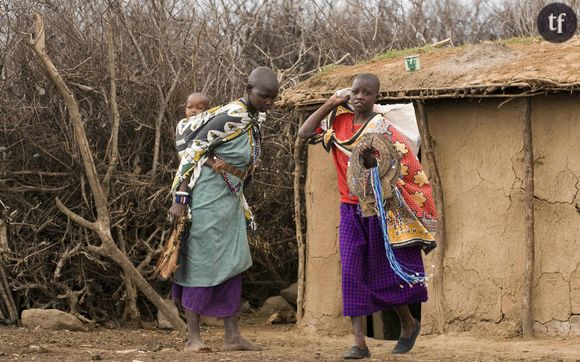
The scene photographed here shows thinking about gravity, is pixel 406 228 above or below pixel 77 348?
above

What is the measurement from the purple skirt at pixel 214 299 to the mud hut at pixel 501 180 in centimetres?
179

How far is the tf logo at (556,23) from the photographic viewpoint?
821 cm

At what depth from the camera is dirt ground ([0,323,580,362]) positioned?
679cm

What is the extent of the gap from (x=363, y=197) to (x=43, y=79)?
3608 millimetres

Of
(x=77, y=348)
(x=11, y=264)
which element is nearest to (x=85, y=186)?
(x=11, y=264)

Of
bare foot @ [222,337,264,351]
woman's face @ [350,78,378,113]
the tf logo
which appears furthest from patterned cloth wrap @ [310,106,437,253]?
the tf logo

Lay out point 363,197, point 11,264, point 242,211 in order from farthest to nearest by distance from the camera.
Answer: point 11,264 < point 242,211 < point 363,197

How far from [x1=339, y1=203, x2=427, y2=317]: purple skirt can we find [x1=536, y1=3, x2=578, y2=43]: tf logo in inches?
94.0

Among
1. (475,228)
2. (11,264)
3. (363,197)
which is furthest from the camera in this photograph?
(11,264)

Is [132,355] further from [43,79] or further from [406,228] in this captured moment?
[43,79]

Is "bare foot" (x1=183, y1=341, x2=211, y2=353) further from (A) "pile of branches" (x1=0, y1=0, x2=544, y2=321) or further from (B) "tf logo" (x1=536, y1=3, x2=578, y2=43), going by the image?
(B) "tf logo" (x1=536, y1=3, x2=578, y2=43)

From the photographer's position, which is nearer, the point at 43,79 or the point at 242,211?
the point at 242,211

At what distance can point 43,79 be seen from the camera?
30.0 feet

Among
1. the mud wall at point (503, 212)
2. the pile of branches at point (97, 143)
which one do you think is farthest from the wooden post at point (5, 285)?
the mud wall at point (503, 212)
